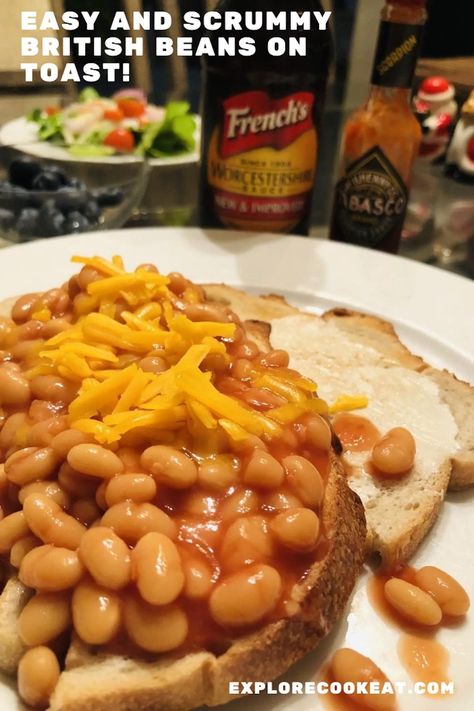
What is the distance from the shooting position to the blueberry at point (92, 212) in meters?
3.24

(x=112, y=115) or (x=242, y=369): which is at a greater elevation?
(x=242, y=369)

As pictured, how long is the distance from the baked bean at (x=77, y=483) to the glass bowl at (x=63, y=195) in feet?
6.38

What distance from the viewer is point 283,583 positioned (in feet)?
4.49

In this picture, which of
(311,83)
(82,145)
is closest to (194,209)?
(82,145)

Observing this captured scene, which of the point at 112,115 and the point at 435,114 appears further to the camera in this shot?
the point at 112,115

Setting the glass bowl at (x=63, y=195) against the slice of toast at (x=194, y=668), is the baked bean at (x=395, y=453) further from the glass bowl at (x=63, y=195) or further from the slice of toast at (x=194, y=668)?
the glass bowl at (x=63, y=195)

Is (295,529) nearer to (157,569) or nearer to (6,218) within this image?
(157,569)

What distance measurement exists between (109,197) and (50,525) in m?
2.36

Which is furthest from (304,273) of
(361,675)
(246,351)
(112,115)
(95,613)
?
(112,115)

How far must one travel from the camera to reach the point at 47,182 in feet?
10.8

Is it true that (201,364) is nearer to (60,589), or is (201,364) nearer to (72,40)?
(60,589)

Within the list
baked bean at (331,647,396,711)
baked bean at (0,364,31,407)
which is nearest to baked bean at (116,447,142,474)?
baked bean at (0,364,31,407)

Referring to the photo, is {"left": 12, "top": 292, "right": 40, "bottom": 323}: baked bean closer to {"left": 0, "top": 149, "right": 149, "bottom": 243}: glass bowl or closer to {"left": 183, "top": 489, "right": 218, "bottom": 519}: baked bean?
{"left": 183, "top": 489, "right": 218, "bottom": 519}: baked bean

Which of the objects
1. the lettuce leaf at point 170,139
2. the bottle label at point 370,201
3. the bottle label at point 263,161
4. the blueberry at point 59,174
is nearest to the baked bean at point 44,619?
the bottle label at point 263,161
